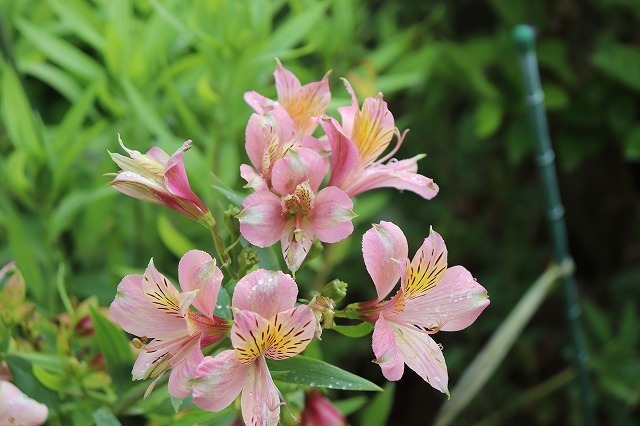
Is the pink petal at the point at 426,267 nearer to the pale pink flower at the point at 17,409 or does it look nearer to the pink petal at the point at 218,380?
the pink petal at the point at 218,380

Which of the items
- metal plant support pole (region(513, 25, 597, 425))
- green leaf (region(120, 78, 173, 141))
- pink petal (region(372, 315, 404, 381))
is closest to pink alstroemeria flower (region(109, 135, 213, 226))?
pink petal (region(372, 315, 404, 381))

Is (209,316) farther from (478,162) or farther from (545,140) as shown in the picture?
(478,162)

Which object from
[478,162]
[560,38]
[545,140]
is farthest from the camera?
[478,162]

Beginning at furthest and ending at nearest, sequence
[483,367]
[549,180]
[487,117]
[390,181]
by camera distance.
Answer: [487,117] < [549,180] < [483,367] < [390,181]

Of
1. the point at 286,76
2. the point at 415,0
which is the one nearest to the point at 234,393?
the point at 286,76

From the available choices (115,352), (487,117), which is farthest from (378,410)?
(487,117)

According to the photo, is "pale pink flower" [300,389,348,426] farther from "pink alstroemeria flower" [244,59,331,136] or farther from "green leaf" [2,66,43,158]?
"green leaf" [2,66,43,158]

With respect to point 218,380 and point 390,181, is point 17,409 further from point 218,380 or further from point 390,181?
point 390,181
